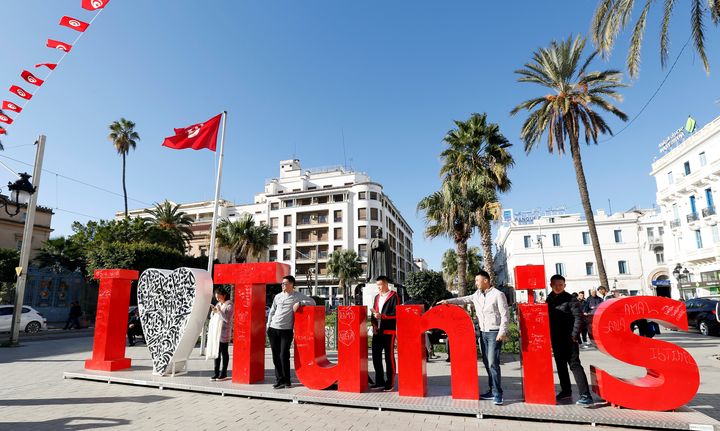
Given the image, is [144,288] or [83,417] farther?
[144,288]

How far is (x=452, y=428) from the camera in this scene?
5.18 metres

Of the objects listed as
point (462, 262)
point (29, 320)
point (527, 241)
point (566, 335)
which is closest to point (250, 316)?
point (566, 335)

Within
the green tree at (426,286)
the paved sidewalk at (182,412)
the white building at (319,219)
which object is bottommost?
the paved sidewalk at (182,412)

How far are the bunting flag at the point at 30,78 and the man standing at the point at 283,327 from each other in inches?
375

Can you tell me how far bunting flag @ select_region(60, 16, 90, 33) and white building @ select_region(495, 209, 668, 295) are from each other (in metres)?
49.2

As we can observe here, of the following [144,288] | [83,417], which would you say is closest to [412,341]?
[83,417]

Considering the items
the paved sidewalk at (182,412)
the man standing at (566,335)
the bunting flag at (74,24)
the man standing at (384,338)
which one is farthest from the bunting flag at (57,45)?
the man standing at (566,335)

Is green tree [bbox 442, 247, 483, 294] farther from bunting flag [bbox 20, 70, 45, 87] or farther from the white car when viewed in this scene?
bunting flag [bbox 20, 70, 45, 87]

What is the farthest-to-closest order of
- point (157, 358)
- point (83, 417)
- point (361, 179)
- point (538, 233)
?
point (361, 179) → point (538, 233) → point (157, 358) → point (83, 417)

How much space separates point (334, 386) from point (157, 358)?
3.90 metres

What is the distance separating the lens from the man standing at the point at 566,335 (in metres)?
5.84

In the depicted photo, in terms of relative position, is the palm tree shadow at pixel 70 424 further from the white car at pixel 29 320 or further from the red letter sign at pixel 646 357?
the white car at pixel 29 320

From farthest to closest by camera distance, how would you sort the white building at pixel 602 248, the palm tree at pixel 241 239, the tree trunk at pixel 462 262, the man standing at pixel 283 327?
the white building at pixel 602 248, the palm tree at pixel 241 239, the tree trunk at pixel 462 262, the man standing at pixel 283 327

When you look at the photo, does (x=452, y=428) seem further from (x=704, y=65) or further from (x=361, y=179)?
(x=361, y=179)
